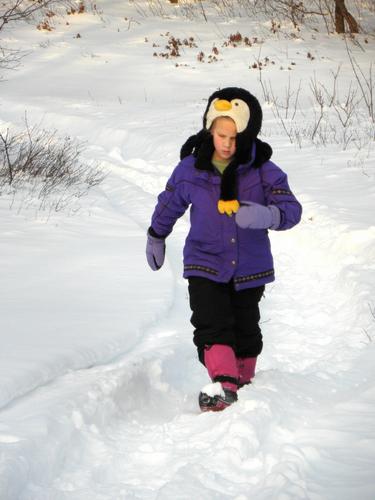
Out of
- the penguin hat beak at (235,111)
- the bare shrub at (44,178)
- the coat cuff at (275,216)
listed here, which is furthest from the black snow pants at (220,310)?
the bare shrub at (44,178)

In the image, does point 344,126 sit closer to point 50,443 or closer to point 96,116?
point 96,116

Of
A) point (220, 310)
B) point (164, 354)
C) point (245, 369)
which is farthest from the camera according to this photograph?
point (164, 354)

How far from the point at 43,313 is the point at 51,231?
82.5 inches

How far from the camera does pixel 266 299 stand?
19.0 feet

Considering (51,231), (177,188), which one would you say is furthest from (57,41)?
(177,188)

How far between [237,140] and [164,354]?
1.42 m

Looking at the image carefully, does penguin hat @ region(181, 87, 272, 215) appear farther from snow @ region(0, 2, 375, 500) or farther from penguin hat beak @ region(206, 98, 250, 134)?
snow @ region(0, 2, 375, 500)

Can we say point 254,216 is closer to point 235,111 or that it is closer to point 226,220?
point 226,220

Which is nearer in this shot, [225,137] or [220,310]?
[225,137]

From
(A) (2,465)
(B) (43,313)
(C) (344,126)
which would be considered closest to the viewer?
(A) (2,465)

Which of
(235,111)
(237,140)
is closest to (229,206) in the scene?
(237,140)

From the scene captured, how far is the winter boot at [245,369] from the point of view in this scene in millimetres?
4125

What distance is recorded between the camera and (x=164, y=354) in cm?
450

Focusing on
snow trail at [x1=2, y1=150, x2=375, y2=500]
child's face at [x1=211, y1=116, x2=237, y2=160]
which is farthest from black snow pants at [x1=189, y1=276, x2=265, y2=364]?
child's face at [x1=211, y1=116, x2=237, y2=160]
